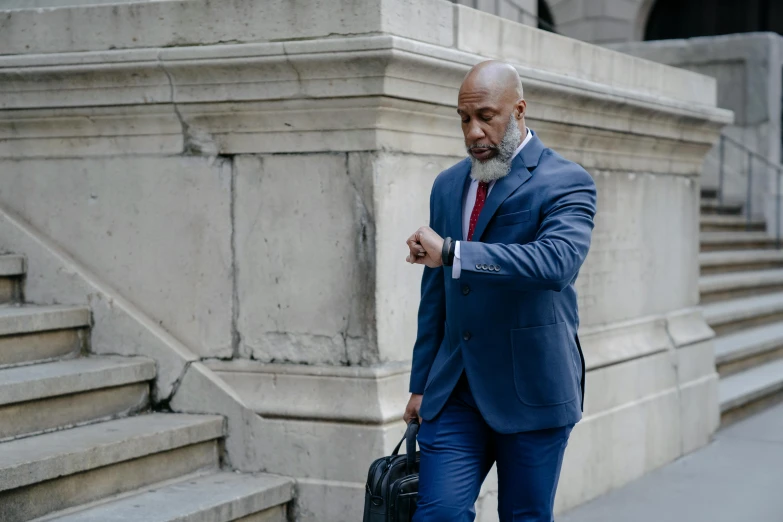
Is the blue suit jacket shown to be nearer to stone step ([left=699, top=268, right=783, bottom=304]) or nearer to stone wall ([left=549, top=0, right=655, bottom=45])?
stone step ([left=699, top=268, right=783, bottom=304])

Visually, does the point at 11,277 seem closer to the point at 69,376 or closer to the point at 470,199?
the point at 69,376

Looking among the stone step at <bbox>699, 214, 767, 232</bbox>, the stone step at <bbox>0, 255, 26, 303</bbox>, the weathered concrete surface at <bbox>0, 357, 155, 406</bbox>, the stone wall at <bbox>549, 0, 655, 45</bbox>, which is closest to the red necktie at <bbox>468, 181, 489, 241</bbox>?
the weathered concrete surface at <bbox>0, 357, 155, 406</bbox>

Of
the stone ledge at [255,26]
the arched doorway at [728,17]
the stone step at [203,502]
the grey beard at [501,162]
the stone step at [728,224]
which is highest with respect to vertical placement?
the arched doorway at [728,17]

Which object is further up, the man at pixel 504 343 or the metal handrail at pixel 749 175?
the metal handrail at pixel 749 175

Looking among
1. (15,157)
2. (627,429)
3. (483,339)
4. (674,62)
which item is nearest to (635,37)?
(674,62)

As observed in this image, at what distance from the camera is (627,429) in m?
6.95

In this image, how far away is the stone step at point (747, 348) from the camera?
31.0 feet

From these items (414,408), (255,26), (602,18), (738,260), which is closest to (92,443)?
(414,408)

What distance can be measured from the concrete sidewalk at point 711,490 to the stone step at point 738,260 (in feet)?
10.5

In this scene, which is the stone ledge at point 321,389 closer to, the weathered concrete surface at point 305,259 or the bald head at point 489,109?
the weathered concrete surface at point 305,259

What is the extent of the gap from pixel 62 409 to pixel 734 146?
10367mm

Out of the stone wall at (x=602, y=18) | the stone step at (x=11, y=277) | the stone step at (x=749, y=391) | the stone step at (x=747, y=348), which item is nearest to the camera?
the stone step at (x=11, y=277)

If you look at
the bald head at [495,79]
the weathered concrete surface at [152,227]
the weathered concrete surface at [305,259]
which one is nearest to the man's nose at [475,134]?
the bald head at [495,79]

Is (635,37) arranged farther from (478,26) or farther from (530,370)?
(530,370)
